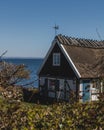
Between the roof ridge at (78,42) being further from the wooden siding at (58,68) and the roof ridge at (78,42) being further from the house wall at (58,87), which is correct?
the house wall at (58,87)

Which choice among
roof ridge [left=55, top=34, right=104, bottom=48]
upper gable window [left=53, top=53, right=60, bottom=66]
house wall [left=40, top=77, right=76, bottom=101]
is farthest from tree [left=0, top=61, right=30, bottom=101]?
upper gable window [left=53, top=53, right=60, bottom=66]

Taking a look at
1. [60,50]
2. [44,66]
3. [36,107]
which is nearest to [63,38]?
[60,50]

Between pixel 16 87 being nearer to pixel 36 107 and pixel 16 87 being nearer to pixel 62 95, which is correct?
pixel 36 107

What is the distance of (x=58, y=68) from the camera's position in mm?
37906

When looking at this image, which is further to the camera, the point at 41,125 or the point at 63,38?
the point at 63,38

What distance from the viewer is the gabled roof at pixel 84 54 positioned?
3575 centimetres

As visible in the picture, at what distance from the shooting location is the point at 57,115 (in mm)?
6543

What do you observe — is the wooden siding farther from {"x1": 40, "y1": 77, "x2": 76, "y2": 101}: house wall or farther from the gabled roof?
the gabled roof

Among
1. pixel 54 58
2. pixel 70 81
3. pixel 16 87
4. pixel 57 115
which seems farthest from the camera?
pixel 54 58

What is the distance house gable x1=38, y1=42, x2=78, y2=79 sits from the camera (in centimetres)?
3594

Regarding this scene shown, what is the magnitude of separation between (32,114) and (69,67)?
3004 centimetres

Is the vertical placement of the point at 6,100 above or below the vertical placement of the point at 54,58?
below

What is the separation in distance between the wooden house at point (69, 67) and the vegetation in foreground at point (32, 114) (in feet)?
90.7

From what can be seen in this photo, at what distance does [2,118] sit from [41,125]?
665mm
